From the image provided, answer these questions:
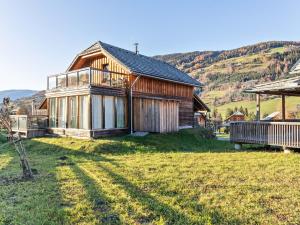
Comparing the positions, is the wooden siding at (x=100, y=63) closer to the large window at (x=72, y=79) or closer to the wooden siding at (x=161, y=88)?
the wooden siding at (x=161, y=88)

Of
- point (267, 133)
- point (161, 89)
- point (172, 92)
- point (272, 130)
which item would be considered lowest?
point (267, 133)

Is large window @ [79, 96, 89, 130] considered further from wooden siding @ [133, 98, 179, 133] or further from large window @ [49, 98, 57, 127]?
wooden siding @ [133, 98, 179, 133]

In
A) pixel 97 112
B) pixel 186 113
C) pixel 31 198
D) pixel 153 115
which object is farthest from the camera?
pixel 186 113

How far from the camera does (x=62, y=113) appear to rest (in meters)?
16.5

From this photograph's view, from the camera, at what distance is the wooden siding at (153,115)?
52.3 feet

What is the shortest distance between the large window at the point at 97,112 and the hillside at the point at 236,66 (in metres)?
50.4

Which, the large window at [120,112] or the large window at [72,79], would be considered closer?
the large window at [72,79]

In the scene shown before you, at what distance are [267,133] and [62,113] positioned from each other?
1213cm

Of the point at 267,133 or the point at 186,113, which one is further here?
the point at 186,113

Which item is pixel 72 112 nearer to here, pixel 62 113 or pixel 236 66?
pixel 62 113

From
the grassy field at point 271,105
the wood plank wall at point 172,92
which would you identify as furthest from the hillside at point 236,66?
the wood plank wall at point 172,92

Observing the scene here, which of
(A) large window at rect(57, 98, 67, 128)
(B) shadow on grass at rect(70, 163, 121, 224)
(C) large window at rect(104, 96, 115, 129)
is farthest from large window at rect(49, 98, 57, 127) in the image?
(B) shadow on grass at rect(70, 163, 121, 224)

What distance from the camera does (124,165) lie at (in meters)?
8.96

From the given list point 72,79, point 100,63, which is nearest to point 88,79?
point 72,79
